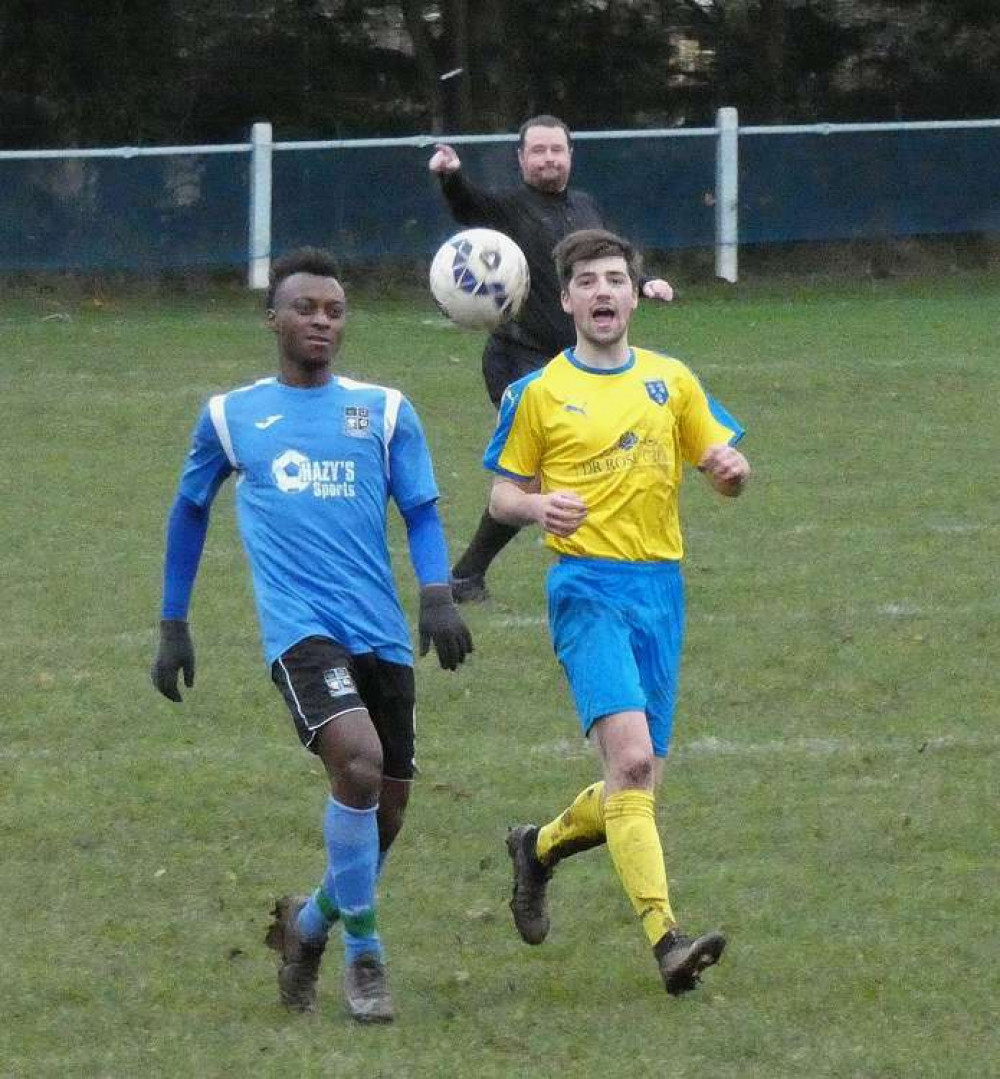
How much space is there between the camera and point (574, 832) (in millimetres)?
6289

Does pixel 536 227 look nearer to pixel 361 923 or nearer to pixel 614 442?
pixel 614 442

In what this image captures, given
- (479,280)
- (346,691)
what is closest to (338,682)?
(346,691)

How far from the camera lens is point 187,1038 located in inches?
220

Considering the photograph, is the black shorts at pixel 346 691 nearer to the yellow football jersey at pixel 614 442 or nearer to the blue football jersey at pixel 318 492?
the blue football jersey at pixel 318 492

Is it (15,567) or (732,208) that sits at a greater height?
(732,208)

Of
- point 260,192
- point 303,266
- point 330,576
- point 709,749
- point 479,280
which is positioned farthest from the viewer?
point 260,192

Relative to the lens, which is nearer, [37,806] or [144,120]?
[37,806]

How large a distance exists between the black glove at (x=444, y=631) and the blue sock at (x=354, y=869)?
0.41m

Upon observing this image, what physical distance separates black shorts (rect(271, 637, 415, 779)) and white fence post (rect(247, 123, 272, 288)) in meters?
16.2

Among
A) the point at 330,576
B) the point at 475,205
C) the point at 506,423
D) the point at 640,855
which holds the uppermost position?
the point at 475,205

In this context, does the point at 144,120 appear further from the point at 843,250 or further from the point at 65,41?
the point at 843,250

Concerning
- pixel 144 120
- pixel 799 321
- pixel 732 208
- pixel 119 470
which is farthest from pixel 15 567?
pixel 144 120

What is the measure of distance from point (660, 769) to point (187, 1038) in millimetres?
1451

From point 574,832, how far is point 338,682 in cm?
102
